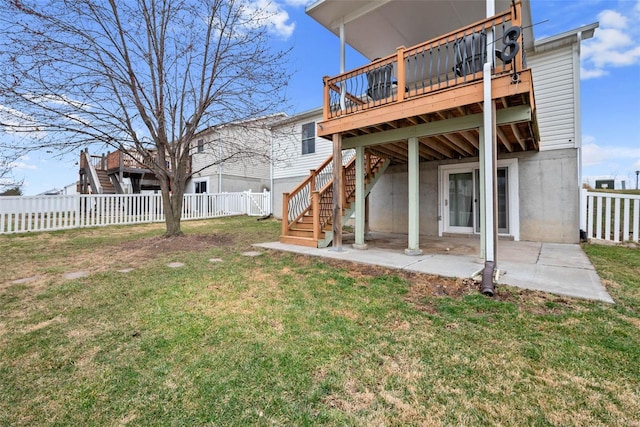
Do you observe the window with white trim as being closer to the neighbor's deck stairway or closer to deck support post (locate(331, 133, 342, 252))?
the neighbor's deck stairway

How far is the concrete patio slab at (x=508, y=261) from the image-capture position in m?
3.60

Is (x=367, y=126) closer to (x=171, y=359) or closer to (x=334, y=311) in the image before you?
(x=334, y=311)

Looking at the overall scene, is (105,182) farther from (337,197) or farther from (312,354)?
(312,354)

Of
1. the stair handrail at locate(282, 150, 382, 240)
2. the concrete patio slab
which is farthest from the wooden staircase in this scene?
the concrete patio slab

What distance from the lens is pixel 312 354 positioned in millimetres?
2230

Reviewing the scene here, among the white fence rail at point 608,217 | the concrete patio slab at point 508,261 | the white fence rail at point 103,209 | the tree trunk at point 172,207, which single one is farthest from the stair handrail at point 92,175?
the white fence rail at point 608,217

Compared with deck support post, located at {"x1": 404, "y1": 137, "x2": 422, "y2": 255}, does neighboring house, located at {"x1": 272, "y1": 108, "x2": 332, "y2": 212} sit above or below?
above

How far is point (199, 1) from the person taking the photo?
7.50 m

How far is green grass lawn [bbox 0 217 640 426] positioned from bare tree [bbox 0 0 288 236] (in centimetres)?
415

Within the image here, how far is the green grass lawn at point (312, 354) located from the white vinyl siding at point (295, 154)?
8.40 metres

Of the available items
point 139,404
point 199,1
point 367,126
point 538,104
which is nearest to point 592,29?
point 538,104

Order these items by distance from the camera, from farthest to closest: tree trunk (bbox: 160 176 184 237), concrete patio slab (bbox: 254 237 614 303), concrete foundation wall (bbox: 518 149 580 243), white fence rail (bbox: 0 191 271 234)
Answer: white fence rail (bbox: 0 191 271 234) → tree trunk (bbox: 160 176 184 237) → concrete foundation wall (bbox: 518 149 580 243) → concrete patio slab (bbox: 254 237 614 303)

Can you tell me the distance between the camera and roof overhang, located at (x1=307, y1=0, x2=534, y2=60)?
239 inches

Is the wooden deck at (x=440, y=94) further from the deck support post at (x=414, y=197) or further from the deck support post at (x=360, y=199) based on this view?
the deck support post at (x=360, y=199)
